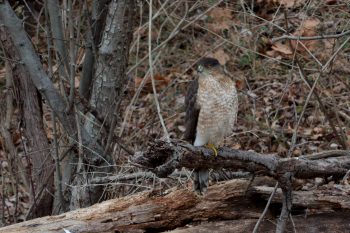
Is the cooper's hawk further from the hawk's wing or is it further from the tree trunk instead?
the tree trunk

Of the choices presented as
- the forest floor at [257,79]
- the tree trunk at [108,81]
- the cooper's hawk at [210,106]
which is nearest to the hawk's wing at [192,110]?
the cooper's hawk at [210,106]

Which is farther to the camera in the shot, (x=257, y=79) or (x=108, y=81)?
(x=257, y=79)

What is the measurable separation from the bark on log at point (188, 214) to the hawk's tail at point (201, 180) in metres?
0.08

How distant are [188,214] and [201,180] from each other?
269 mm

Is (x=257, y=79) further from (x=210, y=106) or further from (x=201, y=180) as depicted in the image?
(x=201, y=180)

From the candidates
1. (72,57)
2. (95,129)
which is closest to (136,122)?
(95,129)

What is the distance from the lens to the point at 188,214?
426 cm

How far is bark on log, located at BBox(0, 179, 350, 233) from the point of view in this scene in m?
4.14

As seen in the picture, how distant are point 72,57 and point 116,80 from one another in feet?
2.03

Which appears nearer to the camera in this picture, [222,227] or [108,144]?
[222,227]

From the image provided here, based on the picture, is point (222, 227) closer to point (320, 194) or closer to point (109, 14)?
point (320, 194)

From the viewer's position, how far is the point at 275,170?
12.8ft

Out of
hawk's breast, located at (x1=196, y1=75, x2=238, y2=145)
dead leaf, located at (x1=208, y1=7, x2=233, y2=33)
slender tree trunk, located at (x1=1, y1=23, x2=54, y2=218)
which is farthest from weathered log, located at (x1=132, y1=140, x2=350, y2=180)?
dead leaf, located at (x1=208, y1=7, x2=233, y2=33)

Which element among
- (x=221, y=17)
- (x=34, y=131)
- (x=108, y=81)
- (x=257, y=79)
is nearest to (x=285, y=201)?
(x=108, y=81)
